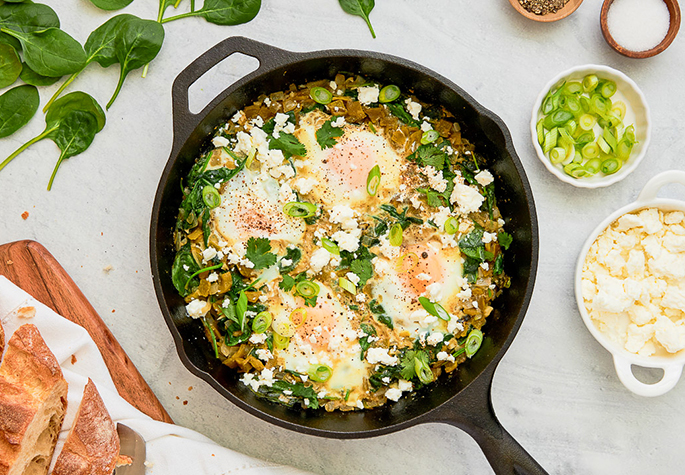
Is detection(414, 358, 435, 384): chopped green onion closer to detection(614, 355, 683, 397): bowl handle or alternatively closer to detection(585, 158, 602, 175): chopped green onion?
detection(614, 355, 683, 397): bowl handle

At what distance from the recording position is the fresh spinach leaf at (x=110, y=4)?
10.2ft

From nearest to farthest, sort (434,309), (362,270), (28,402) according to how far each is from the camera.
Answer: (28,402) < (434,309) < (362,270)

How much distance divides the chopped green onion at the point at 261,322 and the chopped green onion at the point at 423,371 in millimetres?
815

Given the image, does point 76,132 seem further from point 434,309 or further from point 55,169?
point 434,309

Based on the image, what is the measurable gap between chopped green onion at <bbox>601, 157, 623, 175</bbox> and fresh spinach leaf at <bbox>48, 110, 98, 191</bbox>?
2857 mm

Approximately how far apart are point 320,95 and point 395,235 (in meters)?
0.86

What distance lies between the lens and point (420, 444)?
3.21m

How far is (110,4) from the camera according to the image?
3.13 m

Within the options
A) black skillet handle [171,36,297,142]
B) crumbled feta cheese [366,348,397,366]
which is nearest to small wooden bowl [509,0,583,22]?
black skillet handle [171,36,297,142]

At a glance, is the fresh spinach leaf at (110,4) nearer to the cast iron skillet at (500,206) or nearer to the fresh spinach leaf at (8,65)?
the fresh spinach leaf at (8,65)

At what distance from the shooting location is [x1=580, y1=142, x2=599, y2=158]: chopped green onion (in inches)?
123

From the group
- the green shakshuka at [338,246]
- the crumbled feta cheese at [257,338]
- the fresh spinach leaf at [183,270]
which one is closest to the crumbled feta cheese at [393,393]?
the green shakshuka at [338,246]

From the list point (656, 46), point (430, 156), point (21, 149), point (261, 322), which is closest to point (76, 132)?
point (21, 149)

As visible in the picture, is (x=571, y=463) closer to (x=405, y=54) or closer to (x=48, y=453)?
(x=405, y=54)
